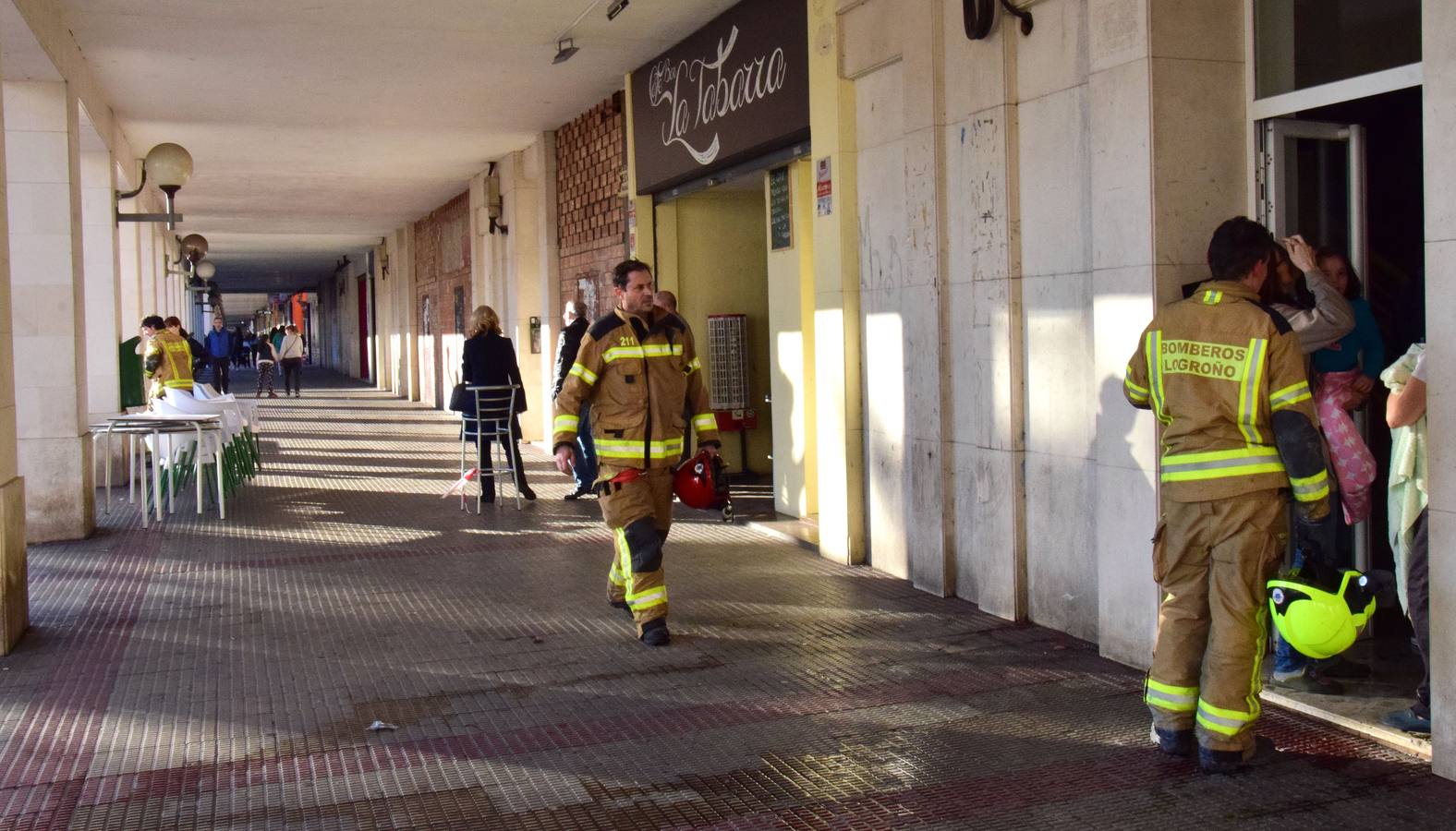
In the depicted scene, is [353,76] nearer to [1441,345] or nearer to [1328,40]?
[1328,40]

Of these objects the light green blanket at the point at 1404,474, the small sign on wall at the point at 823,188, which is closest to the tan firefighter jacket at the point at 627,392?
the small sign on wall at the point at 823,188

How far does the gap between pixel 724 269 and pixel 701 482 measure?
647cm

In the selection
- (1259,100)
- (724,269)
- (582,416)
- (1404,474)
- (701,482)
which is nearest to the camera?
(1404,474)

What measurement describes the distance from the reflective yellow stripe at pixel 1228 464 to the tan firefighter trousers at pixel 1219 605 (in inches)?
3.2

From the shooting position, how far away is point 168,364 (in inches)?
461

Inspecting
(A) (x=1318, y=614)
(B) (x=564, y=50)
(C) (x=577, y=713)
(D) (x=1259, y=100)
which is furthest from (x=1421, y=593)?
(B) (x=564, y=50)

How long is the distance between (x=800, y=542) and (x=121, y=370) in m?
7.84

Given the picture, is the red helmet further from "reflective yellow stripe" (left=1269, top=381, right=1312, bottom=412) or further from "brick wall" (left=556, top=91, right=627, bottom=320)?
"brick wall" (left=556, top=91, right=627, bottom=320)

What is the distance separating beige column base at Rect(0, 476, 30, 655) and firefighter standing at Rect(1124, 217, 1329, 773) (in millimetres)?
5202

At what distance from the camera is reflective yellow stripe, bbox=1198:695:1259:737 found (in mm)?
4266

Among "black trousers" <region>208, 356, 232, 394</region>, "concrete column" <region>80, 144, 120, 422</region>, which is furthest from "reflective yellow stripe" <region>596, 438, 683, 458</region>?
"black trousers" <region>208, 356, 232, 394</region>

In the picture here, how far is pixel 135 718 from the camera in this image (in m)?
5.27

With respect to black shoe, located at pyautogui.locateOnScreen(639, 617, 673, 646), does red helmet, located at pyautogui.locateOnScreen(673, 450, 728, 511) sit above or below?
above

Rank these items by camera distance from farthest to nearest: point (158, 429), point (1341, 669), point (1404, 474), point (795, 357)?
1. point (158, 429)
2. point (795, 357)
3. point (1341, 669)
4. point (1404, 474)
